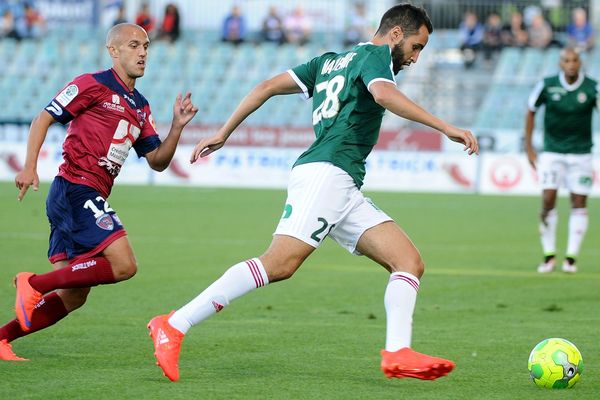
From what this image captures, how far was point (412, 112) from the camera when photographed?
20.1 feet

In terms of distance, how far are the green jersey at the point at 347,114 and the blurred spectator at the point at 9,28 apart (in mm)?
29692

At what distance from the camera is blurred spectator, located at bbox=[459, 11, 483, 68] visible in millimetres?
30880

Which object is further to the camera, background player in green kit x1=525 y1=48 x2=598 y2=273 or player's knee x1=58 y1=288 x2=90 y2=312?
background player in green kit x1=525 y1=48 x2=598 y2=273

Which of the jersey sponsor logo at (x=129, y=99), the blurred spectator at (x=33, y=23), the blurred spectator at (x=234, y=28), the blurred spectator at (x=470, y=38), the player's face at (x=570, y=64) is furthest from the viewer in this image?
A: the blurred spectator at (x=33, y=23)

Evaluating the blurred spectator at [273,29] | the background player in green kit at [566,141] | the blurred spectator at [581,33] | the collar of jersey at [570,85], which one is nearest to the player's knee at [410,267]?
the background player in green kit at [566,141]

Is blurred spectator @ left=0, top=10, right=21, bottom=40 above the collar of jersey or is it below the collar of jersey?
above

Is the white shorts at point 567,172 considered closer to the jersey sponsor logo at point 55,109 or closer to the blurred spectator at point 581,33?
the jersey sponsor logo at point 55,109

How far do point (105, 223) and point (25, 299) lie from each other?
0.66 meters

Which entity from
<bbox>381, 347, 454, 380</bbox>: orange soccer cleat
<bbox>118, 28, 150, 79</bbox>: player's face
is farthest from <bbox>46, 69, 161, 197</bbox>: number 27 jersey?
<bbox>381, 347, 454, 380</bbox>: orange soccer cleat

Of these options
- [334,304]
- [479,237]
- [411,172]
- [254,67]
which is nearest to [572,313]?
[334,304]

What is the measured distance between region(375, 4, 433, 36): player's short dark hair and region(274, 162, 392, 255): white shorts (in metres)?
0.88

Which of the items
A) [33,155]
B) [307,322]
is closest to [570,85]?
[307,322]

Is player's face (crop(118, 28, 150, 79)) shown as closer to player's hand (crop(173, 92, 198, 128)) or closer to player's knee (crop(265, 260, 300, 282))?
player's hand (crop(173, 92, 198, 128))

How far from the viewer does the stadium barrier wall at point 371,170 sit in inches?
1045
